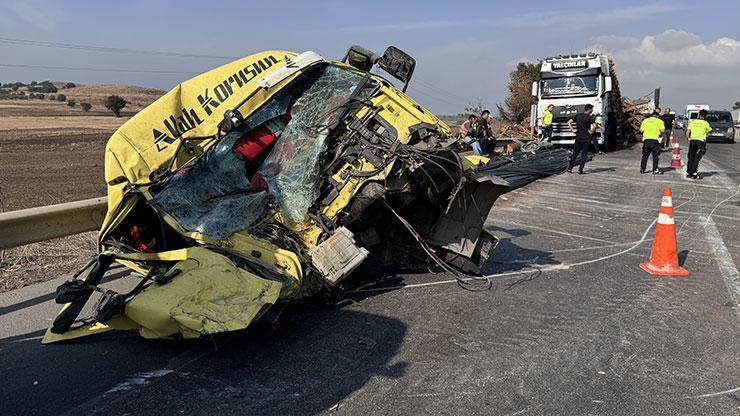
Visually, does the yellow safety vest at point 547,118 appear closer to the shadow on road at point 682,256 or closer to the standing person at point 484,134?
the standing person at point 484,134

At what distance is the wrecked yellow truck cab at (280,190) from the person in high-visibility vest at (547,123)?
15.7 meters

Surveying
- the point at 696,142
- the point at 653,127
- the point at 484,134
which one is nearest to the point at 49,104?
the point at 484,134

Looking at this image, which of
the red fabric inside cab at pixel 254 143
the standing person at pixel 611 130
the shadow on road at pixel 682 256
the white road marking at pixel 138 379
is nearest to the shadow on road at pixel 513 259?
the shadow on road at pixel 682 256

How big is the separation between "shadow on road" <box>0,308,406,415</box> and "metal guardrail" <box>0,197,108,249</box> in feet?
2.80

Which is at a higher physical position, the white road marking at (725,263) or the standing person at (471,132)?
the standing person at (471,132)

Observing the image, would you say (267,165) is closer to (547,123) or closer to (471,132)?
(471,132)

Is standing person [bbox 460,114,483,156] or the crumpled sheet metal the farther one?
standing person [bbox 460,114,483,156]

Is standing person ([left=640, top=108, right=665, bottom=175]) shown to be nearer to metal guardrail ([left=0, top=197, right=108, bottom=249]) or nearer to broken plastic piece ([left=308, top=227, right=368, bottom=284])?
broken plastic piece ([left=308, top=227, right=368, bottom=284])

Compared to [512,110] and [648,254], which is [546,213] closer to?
[648,254]

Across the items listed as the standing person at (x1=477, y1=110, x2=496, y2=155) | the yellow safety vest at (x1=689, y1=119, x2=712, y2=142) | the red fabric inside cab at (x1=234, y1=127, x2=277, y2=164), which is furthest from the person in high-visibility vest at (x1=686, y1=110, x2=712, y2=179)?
the red fabric inside cab at (x1=234, y1=127, x2=277, y2=164)

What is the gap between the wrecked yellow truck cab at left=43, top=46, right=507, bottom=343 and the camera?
13.4ft

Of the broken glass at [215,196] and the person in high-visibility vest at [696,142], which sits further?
the person in high-visibility vest at [696,142]

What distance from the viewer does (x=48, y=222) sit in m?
4.84

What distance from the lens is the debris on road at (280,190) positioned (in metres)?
4.05
